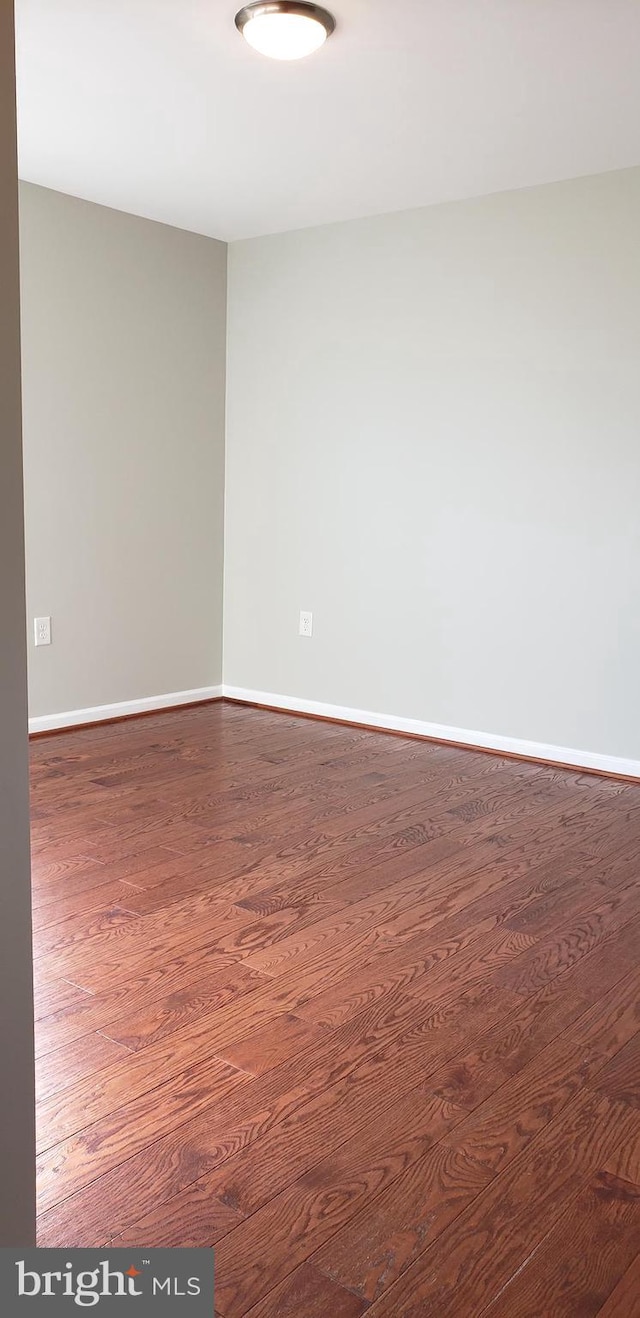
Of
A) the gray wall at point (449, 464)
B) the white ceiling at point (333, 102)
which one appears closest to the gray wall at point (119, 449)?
the gray wall at point (449, 464)

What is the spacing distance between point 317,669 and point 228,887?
2.24 metres

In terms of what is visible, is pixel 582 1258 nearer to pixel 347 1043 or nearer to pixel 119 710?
pixel 347 1043

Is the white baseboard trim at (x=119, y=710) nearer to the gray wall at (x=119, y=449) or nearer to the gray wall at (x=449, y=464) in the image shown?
the gray wall at (x=119, y=449)

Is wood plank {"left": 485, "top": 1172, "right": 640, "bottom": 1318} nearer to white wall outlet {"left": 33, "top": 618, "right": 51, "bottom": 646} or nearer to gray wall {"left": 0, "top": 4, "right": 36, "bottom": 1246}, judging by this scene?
gray wall {"left": 0, "top": 4, "right": 36, "bottom": 1246}

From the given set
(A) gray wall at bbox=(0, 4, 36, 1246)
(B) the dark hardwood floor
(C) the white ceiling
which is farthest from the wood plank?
(C) the white ceiling

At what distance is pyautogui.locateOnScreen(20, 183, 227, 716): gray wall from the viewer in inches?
164

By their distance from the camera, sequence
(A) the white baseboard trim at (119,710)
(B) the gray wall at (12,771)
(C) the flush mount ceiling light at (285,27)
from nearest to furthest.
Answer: (B) the gray wall at (12,771) < (C) the flush mount ceiling light at (285,27) < (A) the white baseboard trim at (119,710)

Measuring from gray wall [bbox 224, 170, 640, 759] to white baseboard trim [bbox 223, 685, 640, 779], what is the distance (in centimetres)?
5

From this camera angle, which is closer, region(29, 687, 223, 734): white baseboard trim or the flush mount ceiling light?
the flush mount ceiling light

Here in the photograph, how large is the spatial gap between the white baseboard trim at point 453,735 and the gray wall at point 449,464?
48 mm

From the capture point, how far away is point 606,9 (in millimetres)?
2498

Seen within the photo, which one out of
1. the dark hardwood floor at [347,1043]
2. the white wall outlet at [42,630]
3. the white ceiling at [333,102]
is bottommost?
the dark hardwood floor at [347,1043]

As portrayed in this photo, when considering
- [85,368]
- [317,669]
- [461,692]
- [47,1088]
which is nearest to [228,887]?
[47,1088]

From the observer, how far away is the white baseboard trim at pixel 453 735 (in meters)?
3.97
